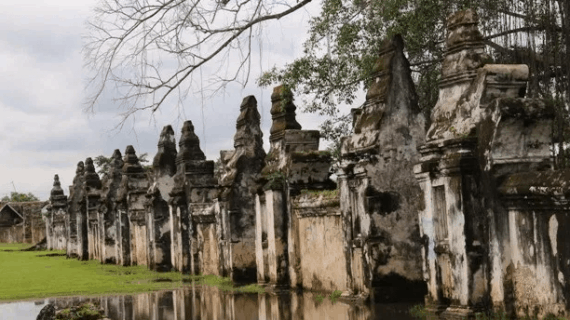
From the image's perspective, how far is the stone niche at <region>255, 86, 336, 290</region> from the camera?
14.2 m

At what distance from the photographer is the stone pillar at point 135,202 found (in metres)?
25.2

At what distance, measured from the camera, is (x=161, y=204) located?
72.7ft

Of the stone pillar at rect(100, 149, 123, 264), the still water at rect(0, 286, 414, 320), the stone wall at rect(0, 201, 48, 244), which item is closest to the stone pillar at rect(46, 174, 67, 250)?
the stone pillar at rect(100, 149, 123, 264)

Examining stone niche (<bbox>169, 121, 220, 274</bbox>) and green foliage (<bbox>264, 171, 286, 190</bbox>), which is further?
stone niche (<bbox>169, 121, 220, 274</bbox>)

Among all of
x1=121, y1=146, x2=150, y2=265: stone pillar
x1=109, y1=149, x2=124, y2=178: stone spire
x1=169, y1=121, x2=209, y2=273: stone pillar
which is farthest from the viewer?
x1=109, y1=149, x2=124, y2=178: stone spire

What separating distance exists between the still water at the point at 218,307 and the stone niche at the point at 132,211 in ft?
30.6

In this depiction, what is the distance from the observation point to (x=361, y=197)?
1155 cm

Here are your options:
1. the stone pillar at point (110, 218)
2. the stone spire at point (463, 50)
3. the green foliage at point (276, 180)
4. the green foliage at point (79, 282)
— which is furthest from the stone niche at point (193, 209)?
the stone spire at point (463, 50)

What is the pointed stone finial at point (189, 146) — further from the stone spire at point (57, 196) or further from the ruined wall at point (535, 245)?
the stone spire at point (57, 196)

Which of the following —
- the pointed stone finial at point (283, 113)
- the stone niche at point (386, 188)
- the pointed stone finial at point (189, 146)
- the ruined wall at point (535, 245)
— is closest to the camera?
the ruined wall at point (535, 245)

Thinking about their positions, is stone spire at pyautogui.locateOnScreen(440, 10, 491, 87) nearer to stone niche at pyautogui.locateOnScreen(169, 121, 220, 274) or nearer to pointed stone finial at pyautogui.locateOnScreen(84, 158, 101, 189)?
stone niche at pyautogui.locateOnScreen(169, 121, 220, 274)

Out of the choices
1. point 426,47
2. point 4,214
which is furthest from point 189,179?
point 4,214

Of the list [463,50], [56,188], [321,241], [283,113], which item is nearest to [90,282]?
[283,113]

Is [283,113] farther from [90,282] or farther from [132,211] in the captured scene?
[132,211]
